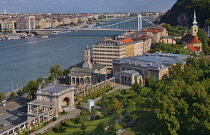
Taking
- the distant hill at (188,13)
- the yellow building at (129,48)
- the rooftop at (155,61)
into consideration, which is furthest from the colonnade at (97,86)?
the distant hill at (188,13)

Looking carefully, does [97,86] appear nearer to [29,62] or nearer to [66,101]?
[66,101]

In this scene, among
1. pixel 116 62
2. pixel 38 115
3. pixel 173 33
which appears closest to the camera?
pixel 38 115

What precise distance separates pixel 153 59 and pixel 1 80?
7.08 metres

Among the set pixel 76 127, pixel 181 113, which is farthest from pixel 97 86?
pixel 181 113

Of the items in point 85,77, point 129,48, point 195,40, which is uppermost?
point 195,40

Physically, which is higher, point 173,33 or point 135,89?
point 173,33

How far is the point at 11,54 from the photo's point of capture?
23.2 meters

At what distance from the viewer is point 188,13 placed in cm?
3503

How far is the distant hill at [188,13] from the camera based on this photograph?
32.1 m

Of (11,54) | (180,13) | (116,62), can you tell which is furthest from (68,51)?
(180,13)

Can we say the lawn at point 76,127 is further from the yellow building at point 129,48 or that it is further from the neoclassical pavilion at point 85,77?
the yellow building at point 129,48

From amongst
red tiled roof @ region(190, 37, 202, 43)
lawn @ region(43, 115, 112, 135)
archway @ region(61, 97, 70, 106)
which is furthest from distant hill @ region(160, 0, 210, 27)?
lawn @ region(43, 115, 112, 135)

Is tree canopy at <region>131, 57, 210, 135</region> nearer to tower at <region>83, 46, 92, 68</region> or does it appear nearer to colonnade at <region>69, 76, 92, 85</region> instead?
colonnade at <region>69, 76, 92, 85</region>

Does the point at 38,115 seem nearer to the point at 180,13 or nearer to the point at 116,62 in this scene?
the point at 116,62
